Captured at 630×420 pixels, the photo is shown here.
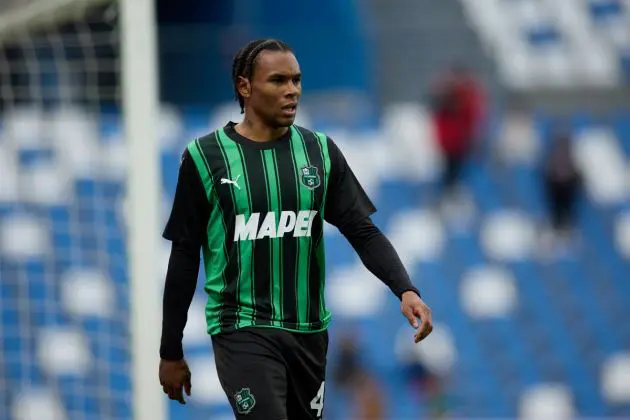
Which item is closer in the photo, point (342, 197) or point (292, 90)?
point (292, 90)

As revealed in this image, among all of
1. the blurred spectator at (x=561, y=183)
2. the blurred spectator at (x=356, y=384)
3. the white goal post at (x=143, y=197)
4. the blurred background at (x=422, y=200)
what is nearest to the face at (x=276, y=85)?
the white goal post at (x=143, y=197)

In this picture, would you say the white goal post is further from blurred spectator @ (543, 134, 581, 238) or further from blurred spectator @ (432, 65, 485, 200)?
blurred spectator @ (543, 134, 581, 238)

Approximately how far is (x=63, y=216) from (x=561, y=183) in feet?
16.7

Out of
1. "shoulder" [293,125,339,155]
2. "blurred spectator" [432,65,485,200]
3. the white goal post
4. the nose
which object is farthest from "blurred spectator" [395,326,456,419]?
the nose

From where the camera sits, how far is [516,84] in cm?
1502

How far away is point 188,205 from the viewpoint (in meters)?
4.04

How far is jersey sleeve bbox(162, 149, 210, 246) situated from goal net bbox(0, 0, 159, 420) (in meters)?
1.71

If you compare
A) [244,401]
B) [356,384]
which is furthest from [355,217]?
[356,384]

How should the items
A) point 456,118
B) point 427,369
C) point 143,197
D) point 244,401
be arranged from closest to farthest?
point 244,401
point 143,197
point 427,369
point 456,118

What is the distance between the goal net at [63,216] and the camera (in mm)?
7188

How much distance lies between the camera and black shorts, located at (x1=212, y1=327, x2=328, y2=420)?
397 cm

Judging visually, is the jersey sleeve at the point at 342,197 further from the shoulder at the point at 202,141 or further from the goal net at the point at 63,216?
the goal net at the point at 63,216

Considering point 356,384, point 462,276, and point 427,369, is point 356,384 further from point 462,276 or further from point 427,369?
point 462,276

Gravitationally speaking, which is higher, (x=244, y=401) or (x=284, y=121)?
(x=284, y=121)
